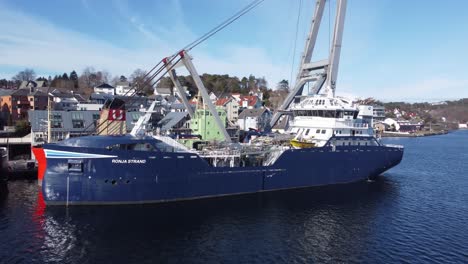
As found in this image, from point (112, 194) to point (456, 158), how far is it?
2169 inches

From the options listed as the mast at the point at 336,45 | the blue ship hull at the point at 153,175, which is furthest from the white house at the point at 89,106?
the mast at the point at 336,45

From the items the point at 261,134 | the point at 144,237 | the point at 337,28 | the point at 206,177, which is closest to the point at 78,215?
the point at 144,237

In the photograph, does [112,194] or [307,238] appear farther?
[112,194]

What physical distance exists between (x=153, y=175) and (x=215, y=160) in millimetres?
5088

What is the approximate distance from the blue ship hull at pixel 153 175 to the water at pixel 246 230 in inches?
31.6

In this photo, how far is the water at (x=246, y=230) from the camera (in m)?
A: 16.1

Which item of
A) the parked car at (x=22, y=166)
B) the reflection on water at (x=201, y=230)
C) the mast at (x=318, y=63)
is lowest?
the reflection on water at (x=201, y=230)

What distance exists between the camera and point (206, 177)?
961 inches

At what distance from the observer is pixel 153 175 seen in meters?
22.4

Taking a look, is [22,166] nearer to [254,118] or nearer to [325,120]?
[325,120]

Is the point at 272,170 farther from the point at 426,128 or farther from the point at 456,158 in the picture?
the point at 426,128

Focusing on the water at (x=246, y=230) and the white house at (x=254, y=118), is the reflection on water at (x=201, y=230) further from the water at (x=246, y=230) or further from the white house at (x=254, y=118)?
the white house at (x=254, y=118)

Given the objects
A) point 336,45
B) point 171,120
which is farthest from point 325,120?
point 171,120

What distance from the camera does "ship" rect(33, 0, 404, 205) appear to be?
21328mm
